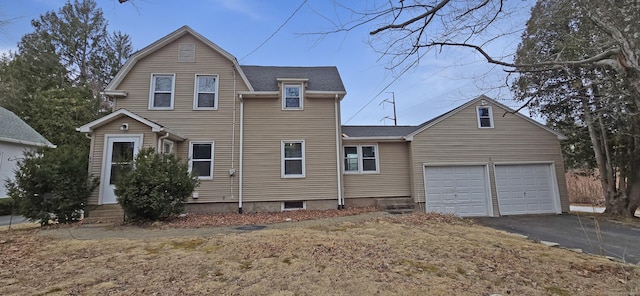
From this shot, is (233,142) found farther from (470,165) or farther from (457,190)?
(470,165)

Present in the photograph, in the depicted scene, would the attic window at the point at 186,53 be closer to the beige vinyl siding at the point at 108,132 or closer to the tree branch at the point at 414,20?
the beige vinyl siding at the point at 108,132

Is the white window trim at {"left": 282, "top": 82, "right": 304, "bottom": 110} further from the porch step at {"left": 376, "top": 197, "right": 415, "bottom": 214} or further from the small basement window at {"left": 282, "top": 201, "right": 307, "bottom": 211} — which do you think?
the porch step at {"left": 376, "top": 197, "right": 415, "bottom": 214}

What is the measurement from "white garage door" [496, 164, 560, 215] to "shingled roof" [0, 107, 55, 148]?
20737 mm

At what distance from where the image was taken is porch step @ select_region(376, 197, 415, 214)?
11.3 metres

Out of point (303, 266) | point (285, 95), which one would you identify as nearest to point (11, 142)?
point (285, 95)

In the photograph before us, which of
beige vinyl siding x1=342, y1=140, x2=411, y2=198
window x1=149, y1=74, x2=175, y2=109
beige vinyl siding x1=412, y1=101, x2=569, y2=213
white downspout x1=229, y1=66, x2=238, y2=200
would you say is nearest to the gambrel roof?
beige vinyl siding x1=412, y1=101, x2=569, y2=213

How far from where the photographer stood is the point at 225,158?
35.8ft

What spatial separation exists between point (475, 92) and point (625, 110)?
7.81m

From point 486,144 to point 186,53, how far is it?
1266 cm

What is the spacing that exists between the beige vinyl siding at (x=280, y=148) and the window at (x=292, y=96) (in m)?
0.25

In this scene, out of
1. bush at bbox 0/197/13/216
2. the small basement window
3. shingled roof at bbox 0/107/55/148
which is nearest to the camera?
the small basement window

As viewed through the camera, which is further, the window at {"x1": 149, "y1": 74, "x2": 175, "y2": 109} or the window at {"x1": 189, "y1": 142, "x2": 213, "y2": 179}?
the window at {"x1": 149, "y1": 74, "x2": 175, "y2": 109}

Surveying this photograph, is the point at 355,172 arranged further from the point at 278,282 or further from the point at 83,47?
the point at 83,47

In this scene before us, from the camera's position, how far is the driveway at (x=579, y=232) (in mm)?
6257
